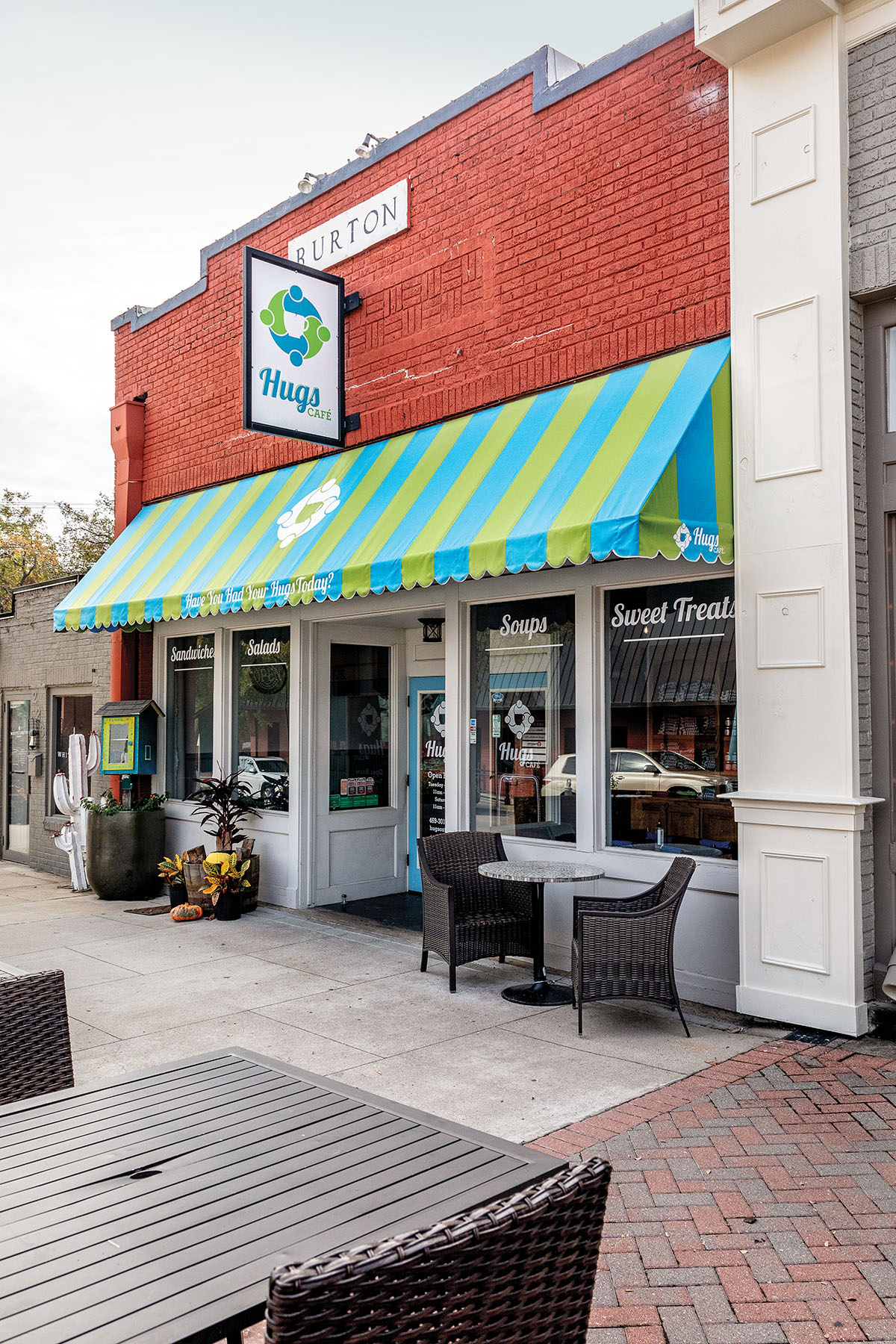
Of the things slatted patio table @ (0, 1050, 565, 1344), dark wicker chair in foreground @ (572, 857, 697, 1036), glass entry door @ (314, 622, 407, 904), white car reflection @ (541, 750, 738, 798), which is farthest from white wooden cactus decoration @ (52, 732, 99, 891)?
slatted patio table @ (0, 1050, 565, 1344)

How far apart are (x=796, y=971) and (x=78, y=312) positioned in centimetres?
5585

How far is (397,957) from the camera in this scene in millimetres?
7773

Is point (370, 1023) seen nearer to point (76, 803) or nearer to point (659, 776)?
point (659, 776)

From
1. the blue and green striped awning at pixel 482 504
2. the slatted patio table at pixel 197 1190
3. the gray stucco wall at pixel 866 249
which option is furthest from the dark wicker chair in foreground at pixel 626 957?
the slatted patio table at pixel 197 1190

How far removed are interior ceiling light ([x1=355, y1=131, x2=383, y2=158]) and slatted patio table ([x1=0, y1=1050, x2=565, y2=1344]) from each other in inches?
341

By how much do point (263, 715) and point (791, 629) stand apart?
19.9 ft

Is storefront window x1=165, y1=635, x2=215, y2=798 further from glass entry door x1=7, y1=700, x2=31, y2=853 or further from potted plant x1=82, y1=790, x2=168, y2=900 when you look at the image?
glass entry door x1=7, y1=700, x2=31, y2=853

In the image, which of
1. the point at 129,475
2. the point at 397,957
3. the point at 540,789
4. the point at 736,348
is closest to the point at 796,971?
the point at 540,789

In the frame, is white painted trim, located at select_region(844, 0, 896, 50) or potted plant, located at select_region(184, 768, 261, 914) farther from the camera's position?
potted plant, located at select_region(184, 768, 261, 914)

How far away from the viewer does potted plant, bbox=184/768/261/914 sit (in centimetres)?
969

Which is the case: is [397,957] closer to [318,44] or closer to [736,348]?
[736,348]

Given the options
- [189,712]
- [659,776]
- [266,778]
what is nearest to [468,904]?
[659,776]

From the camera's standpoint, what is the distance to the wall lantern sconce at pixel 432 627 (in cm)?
981

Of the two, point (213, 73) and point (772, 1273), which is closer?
point (772, 1273)
